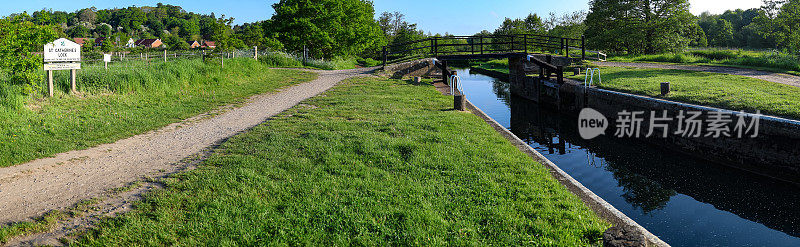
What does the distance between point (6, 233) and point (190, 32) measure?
178478 millimetres

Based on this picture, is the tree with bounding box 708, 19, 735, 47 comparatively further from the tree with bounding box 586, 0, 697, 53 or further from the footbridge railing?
the tree with bounding box 586, 0, 697, 53

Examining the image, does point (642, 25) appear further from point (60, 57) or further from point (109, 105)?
point (60, 57)

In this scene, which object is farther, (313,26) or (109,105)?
(313,26)

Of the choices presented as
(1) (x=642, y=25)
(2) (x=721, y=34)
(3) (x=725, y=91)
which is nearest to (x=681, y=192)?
(3) (x=725, y=91)

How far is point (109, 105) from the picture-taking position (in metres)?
10.9

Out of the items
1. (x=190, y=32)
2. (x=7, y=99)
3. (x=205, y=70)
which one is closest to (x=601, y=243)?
(x=7, y=99)

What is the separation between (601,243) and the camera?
13.3 feet

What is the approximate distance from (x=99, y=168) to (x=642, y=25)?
3963 centimetres

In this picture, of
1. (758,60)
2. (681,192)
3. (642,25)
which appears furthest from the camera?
(642,25)

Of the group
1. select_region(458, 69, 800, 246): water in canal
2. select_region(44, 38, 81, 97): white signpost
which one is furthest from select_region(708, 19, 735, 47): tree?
select_region(44, 38, 81, 97): white signpost

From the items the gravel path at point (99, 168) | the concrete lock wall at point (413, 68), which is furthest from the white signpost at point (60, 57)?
the concrete lock wall at point (413, 68)

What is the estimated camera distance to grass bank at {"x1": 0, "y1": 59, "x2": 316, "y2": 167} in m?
7.58

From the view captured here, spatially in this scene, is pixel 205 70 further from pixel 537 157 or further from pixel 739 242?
pixel 739 242

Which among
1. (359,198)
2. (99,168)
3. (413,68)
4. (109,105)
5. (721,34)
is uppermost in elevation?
(721,34)
